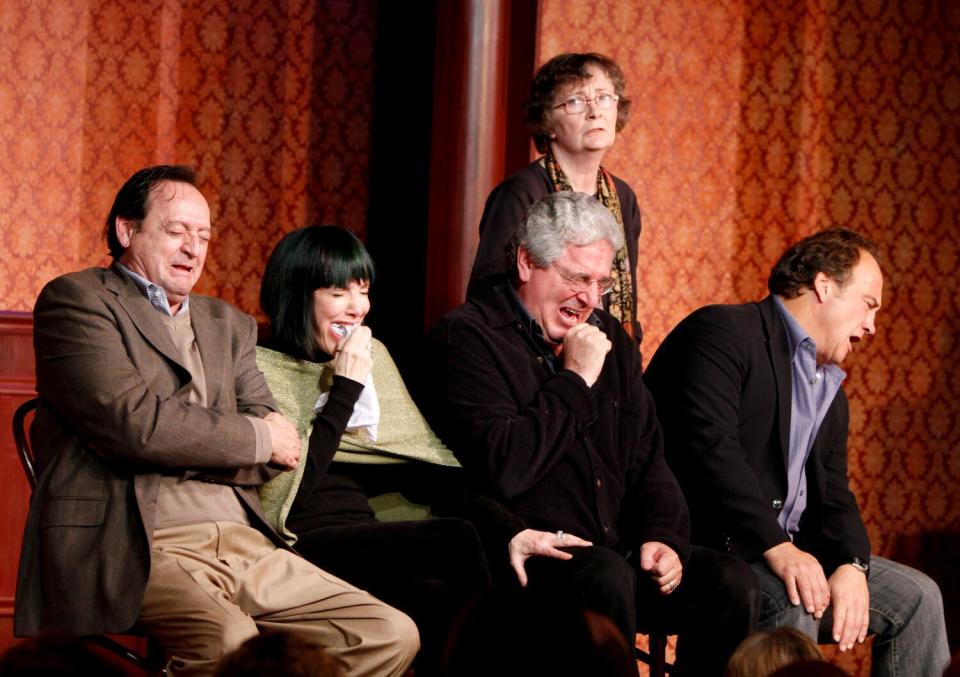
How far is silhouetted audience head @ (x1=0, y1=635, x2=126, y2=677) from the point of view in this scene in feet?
3.22

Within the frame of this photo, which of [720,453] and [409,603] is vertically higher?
[720,453]

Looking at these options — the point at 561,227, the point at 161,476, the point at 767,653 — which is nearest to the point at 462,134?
the point at 561,227

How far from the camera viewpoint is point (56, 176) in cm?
456

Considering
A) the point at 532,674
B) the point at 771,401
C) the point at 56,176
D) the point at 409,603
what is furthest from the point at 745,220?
the point at 532,674

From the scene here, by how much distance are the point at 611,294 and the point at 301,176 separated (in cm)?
193

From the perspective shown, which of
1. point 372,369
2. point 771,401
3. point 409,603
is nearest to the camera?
point 409,603

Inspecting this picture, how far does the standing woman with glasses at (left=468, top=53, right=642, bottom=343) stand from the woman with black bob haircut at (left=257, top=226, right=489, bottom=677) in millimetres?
747

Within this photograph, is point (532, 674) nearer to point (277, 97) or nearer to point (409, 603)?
point (409, 603)

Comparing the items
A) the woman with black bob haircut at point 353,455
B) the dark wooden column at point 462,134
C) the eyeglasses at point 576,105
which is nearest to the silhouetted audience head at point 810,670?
the woman with black bob haircut at point 353,455

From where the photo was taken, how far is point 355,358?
2.56m

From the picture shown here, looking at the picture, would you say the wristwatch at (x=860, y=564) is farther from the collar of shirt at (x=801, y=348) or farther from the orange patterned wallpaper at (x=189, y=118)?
the orange patterned wallpaper at (x=189, y=118)

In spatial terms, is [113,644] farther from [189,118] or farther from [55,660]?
[189,118]

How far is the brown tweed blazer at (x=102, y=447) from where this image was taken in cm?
215

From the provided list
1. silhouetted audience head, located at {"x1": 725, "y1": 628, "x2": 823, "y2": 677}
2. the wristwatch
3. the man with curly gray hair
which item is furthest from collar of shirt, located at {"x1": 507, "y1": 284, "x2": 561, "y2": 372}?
silhouetted audience head, located at {"x1": 725, "y1": 628, "x2": 823, "y2": 677}
